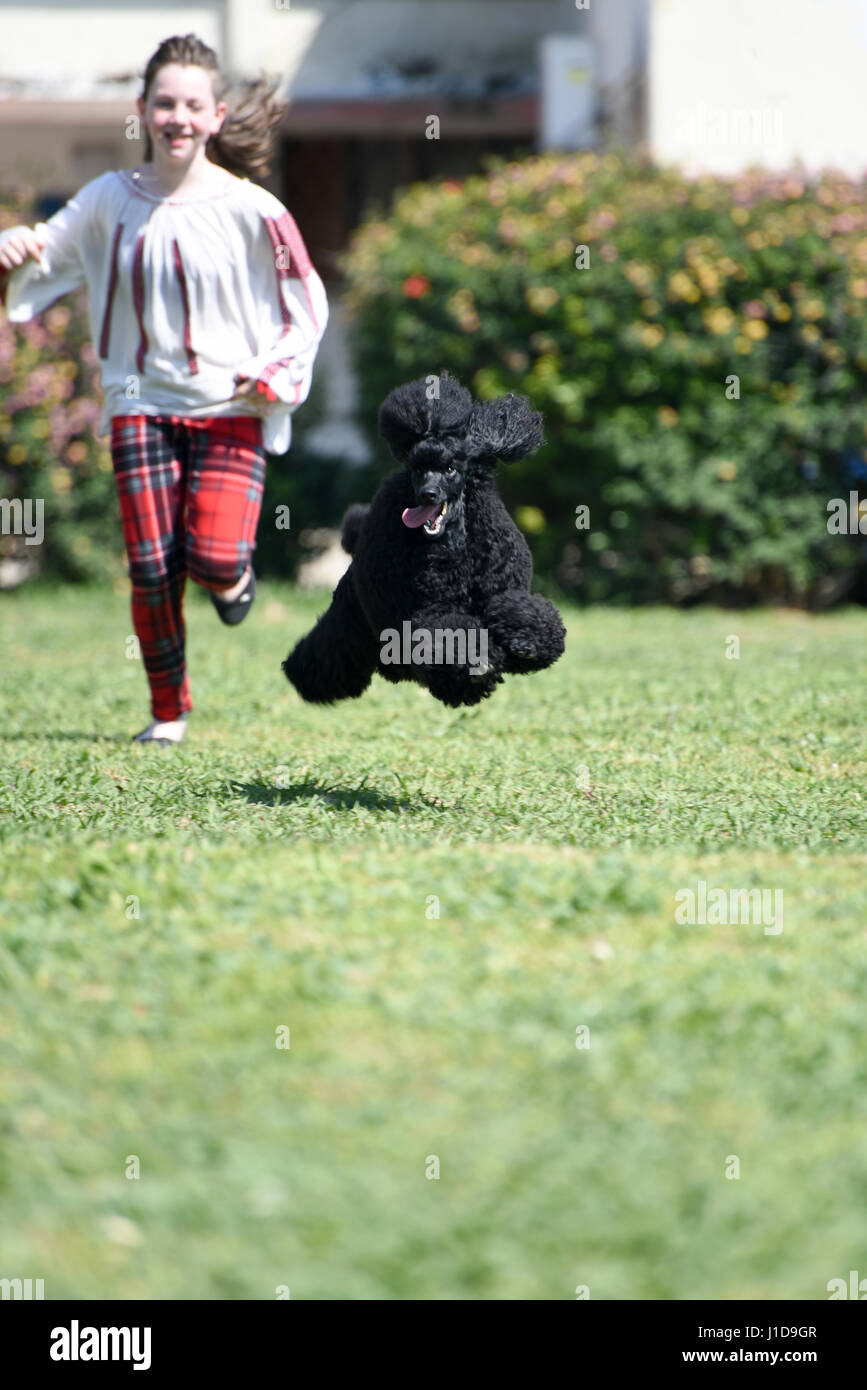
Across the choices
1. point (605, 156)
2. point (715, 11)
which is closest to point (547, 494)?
point (605, 156)

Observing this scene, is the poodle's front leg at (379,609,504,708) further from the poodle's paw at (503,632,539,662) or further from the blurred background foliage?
the blurred background foliage

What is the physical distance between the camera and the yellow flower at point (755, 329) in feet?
35.4

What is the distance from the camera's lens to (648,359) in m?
11.1

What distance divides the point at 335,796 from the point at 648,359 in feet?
21.4

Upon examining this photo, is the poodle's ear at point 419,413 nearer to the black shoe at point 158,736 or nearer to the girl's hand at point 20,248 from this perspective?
the girl's hand at point 20,248

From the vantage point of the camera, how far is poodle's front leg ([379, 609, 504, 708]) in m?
4.54

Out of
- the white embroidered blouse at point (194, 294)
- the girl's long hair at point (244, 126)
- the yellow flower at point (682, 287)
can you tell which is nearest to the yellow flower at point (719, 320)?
the yellow flower at point (682, 287)

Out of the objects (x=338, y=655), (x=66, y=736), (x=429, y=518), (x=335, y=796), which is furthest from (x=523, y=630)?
(x=66, y=736)

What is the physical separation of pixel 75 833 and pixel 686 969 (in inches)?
80.1

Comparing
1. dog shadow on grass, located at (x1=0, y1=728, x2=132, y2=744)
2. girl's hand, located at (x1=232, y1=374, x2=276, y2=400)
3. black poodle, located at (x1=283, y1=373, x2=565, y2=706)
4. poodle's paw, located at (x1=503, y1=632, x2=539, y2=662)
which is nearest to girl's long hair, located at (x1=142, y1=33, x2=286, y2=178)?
girl's hand, located at (x1=232, y1=374, x2=276, y2=400)

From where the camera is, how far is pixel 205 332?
5.87m

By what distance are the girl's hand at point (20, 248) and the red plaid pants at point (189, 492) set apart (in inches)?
26.3

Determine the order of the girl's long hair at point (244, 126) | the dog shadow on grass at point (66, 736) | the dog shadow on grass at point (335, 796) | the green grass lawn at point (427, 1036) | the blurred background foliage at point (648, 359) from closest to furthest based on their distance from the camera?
the green grass lawn at point (427, 1036) < the dog shadow on grass at point (335, 796) < the girl's long hair at point (244, 126) < the dog shadow on grass at point (66, 736) < the blurred background foliage at point (648, 359)
